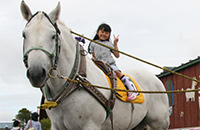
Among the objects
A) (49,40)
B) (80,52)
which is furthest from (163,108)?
(49,40)

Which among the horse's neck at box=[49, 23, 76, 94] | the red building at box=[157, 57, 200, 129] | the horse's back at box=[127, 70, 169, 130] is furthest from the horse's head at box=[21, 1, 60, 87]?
the red building at box=[157, 57, 200, 129]

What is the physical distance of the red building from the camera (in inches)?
495

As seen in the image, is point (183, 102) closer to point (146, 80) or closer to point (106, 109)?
point (146, 80)

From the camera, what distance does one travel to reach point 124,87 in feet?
17.5

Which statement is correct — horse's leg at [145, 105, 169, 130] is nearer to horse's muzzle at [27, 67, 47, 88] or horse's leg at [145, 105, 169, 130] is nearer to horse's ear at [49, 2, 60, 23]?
horse's ear at [49, 2, 60, 23]

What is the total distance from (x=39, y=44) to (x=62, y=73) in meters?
0.73

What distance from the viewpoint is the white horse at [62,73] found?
3.41m

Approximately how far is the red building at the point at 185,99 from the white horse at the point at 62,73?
26.1 feet

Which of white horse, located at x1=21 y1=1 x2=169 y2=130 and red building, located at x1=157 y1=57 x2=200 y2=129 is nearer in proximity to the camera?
white horse, located at x1=21 y1=1 x2=169 y2=130

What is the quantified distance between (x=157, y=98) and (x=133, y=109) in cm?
118

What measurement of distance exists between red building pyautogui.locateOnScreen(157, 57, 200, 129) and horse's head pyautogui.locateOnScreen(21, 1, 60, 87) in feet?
31.4

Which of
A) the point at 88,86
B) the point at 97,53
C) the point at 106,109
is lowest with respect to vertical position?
the point at 106,109

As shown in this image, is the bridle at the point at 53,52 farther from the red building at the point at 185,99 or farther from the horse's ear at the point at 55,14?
the red building at the point at 185,99

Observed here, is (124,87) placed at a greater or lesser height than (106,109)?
greater
